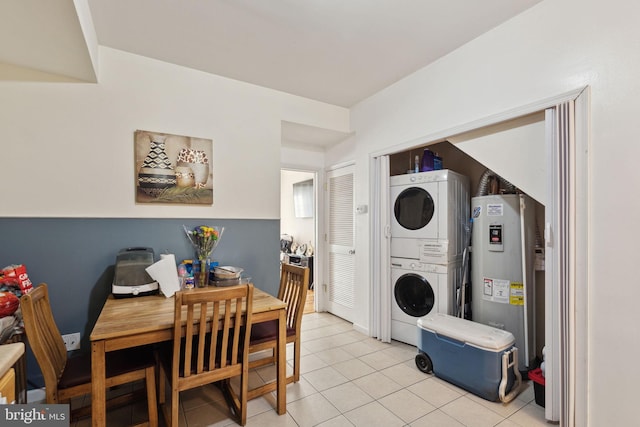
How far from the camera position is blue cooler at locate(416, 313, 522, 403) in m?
2.08

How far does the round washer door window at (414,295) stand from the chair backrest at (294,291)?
1.25 m

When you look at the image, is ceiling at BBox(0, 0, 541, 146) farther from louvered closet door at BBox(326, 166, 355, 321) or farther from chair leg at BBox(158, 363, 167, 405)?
chair leg at BBox(158, 363, 167, 405)

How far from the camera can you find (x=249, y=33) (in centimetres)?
219

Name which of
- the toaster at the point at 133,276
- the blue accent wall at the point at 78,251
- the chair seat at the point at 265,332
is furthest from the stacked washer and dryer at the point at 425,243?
the toaster at the point at 133,276

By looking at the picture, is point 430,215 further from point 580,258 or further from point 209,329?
point 209,329

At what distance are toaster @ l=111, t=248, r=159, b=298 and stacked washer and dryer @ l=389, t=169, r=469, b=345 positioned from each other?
7.47 ft

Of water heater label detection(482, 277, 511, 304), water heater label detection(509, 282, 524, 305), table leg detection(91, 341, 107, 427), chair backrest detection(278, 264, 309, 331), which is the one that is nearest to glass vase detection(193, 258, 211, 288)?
chair backrest detection(278, 264, 309, 331)

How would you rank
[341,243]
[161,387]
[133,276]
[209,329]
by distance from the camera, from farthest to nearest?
[341,243] → [133,276] → [161,387] → [209,329]

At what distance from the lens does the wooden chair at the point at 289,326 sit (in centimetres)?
211

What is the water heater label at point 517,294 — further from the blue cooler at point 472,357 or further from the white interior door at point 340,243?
the white interior door at point 340,243

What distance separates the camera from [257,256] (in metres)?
2.93

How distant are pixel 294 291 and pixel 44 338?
151 cm

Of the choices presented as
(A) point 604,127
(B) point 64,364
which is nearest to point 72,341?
(B) point 64,364

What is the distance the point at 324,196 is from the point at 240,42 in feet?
7.42
